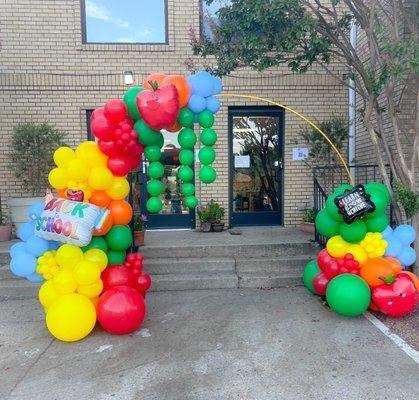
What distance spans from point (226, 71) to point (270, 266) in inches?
103

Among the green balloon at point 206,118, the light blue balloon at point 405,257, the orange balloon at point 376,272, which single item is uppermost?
the green balloon at point 206,118

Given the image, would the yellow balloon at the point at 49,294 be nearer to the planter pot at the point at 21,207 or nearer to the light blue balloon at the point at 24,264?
the light blue balloon at the point at 24,264

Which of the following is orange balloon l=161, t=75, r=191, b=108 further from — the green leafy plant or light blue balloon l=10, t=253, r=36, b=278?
the green leafy plant

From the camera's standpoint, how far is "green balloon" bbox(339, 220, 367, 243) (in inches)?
162

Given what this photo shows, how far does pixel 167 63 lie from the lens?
7016mm

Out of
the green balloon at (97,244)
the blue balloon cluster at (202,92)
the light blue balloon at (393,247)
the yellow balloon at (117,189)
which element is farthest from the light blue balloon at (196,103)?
the light blue balloon at (393,247)

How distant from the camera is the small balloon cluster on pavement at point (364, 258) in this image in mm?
3924

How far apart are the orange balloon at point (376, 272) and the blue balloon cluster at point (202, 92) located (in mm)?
2272

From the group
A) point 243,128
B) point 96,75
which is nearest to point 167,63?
point 96,75

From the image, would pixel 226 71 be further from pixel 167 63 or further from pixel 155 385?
pixel 155 385

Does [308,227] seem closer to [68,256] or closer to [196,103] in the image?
[196,103]

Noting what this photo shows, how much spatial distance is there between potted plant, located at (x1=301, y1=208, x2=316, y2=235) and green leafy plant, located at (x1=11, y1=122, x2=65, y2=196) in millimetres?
4343

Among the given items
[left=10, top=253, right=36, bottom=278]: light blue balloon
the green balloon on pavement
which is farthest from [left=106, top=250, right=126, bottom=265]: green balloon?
the green balloon on pavement

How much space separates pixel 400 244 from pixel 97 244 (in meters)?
3.17
